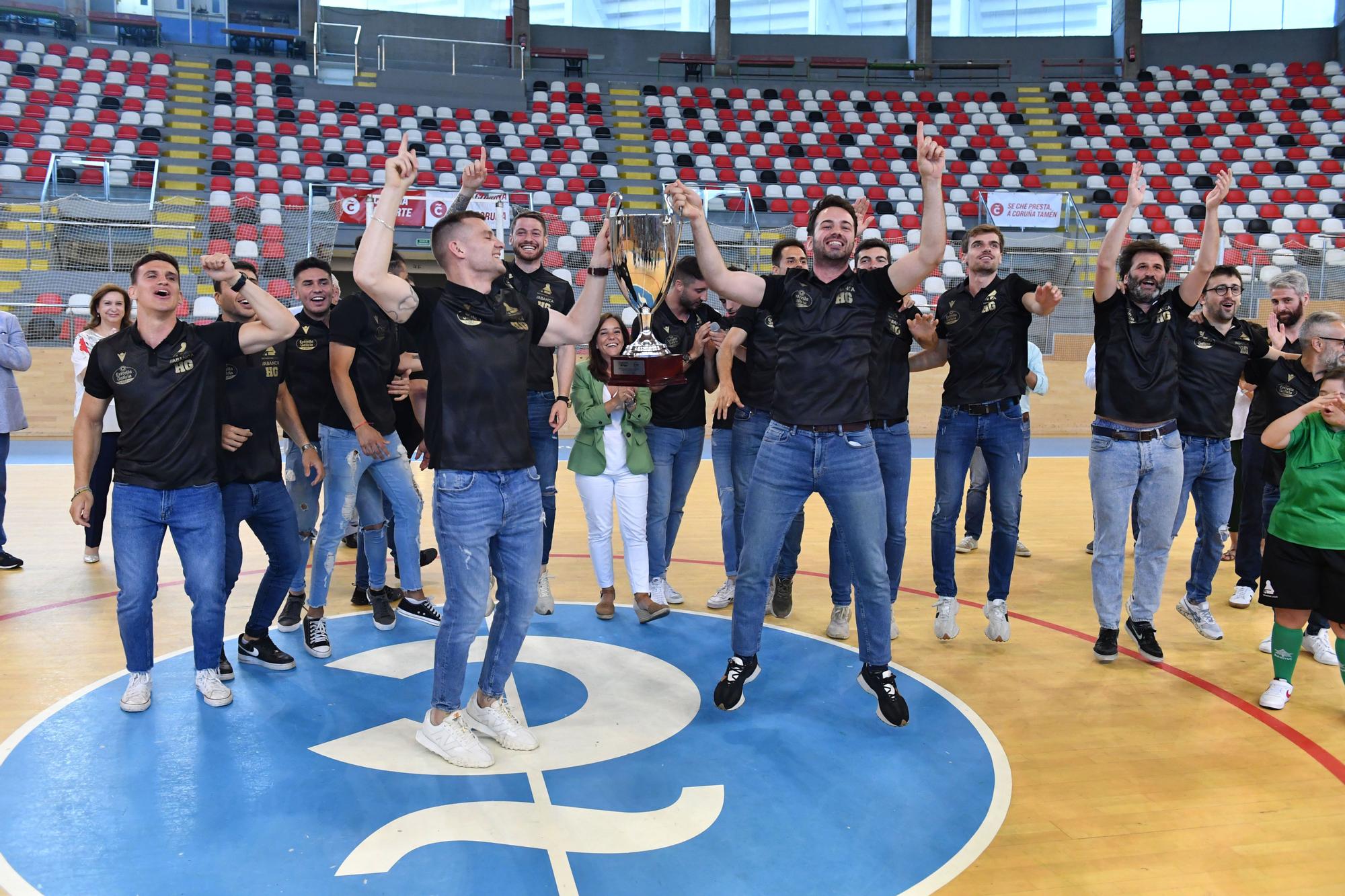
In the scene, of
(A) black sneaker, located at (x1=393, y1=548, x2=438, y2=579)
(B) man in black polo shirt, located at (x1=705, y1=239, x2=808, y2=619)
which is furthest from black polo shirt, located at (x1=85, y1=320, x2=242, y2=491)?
(A) black sneaker, located at (x1=393, y1=548, x2=438, y2=579)

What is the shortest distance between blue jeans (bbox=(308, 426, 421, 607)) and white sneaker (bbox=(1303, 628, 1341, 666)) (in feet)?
15.5

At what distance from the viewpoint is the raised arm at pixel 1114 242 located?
4285 mm

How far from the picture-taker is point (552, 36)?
84.6 ft

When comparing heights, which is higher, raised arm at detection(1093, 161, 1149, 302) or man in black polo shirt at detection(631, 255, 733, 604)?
raised arm at detection(1093, 161, 1149, 302)

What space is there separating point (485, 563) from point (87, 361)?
3698mm

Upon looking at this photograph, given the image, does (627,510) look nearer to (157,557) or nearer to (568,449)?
(157,557)

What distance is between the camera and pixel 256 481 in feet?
14.3

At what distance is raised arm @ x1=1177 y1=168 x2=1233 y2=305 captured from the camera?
433cm

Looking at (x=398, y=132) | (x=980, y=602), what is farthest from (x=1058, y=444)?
(x=398, y=132)

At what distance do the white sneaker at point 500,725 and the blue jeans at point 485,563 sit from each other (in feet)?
0.23

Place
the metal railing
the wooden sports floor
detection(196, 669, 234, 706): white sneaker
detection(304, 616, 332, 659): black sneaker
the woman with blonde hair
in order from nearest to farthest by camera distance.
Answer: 1. the wooden sports floor
2. detection(196, 669, 234, 706): white sneaker
3. detection(304, 616, 332, 659): black sneaker
4. the woman with blonde hair
5. the metal railing

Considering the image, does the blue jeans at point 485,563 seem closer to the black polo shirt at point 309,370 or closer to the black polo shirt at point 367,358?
the black polo shirt at point 367,358

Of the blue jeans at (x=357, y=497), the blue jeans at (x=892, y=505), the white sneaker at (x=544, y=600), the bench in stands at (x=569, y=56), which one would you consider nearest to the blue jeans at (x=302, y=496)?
the blue jeans at (x=357, y=497)

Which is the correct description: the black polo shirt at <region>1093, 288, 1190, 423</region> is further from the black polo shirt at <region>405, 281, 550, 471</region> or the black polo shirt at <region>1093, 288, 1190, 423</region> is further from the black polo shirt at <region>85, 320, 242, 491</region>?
the black polo shirt at <region>85, 320, 242, 491</region>
